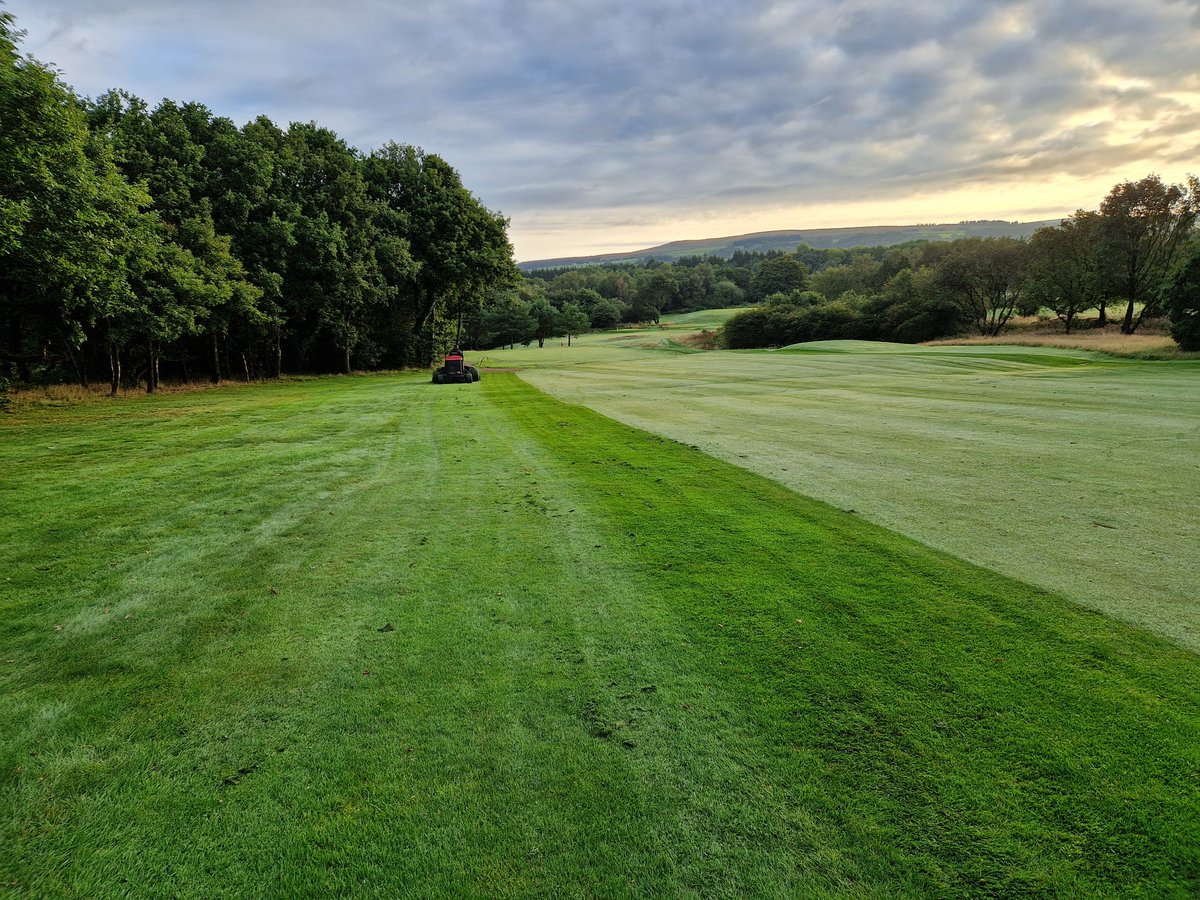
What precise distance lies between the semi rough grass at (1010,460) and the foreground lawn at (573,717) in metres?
0.84

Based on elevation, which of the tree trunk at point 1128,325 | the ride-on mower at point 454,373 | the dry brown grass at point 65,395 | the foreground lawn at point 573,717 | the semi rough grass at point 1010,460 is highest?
the tree trunk at point 1128,325

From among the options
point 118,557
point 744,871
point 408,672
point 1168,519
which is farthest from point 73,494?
point 1168,519

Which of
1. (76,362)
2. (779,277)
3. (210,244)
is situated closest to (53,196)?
(210,244)

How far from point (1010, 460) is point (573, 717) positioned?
10043 millimetres

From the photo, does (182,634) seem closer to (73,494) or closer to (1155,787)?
(73,494)

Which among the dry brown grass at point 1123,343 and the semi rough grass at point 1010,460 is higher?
the dry brown grass at point 1123,343

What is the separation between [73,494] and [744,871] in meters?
10.8

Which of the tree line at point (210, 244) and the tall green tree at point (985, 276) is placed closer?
the tree line at point (210, 244)

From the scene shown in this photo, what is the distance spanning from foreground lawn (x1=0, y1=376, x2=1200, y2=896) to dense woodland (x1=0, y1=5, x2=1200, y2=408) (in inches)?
687

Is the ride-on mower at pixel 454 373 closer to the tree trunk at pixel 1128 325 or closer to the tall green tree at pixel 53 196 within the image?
the tall green tree at pixel 53 196

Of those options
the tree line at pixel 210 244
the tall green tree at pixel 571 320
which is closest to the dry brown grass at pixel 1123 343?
the tree line at pixel 210 244

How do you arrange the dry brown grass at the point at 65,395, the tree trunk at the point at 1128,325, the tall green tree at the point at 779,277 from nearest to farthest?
1. the dry brown grass at the point at 65,395
2. the tree trunk at the point at 1128,325
3. the tall green tree at the point at 779,277

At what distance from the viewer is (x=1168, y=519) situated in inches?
269

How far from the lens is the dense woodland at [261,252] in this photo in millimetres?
17750
